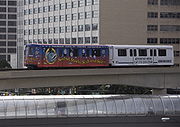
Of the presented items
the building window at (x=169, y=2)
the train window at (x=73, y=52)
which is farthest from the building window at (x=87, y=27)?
the train window at (x=73, y=52)

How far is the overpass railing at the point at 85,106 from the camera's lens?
4416 centimetres

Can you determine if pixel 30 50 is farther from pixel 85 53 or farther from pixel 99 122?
pixel 99 122

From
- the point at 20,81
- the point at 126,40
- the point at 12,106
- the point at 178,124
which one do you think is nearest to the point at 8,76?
the point at 20,81

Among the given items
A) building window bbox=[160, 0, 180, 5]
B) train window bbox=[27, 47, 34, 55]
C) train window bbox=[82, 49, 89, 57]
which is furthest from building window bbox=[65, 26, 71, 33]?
train window bbox=[27, 47, 34, 55]

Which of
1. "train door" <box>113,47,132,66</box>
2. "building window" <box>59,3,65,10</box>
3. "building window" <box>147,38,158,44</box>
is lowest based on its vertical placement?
"train door" <box>113,47,132,66</box>

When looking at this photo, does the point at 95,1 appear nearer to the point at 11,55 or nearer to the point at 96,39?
the point at 96,39

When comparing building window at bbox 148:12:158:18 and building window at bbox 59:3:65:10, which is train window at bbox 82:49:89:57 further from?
building window at bbox 59:3:65:10

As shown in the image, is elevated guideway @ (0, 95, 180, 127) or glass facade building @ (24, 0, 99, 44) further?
glass facade building @ (24, 0, 99, 44)

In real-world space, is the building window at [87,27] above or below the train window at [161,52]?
above

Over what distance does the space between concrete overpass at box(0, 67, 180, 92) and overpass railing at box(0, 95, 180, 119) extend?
11.8 metres

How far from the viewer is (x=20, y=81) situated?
58438 mm

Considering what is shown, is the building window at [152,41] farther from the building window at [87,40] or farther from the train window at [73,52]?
the train window at [73,52]

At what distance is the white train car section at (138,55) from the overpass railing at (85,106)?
67.1ft

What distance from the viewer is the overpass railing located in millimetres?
44156
